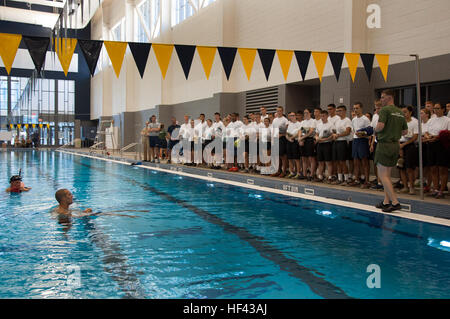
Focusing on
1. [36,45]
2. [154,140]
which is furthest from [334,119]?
[154,140]

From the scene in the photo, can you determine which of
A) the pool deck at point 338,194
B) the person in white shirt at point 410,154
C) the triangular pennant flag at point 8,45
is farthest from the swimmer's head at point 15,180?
the person in white shirt at point 410,154

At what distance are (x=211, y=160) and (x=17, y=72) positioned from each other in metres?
29.2

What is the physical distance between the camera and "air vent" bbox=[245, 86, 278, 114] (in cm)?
1354

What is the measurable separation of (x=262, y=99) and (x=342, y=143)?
6.73m

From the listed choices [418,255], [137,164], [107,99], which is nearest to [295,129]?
[418,255]

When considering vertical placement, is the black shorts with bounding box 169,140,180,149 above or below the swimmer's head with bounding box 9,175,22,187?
above

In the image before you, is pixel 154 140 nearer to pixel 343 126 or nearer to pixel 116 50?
pixel 116 50

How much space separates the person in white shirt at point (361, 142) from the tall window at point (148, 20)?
16.7 meters

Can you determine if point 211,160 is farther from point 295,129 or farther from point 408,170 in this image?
point 408,170

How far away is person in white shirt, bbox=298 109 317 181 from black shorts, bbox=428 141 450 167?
2.40 m

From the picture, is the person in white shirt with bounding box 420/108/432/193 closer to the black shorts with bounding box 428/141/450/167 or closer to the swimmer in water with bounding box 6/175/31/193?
the black shorts with bounding box 428/141/450/167

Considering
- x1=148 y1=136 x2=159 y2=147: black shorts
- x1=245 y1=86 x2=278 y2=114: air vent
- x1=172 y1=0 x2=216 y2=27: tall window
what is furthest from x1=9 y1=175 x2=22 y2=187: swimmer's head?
x1=172 y1=0 x2=216 y2=27: tall window

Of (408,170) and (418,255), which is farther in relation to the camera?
(408,170)

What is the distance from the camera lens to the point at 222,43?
15992mm
